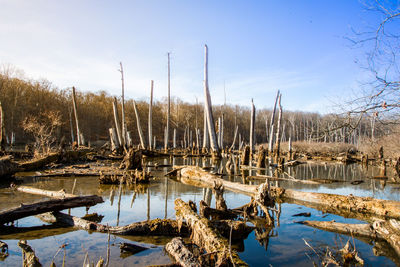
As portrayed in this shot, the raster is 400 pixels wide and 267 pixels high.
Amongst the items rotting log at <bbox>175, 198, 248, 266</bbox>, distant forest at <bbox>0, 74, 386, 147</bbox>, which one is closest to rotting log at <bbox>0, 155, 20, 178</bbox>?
rotting log at <bbox>175, 198, 248, 266</bbox>

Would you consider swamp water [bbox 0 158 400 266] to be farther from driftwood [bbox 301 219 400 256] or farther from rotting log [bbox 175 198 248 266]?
rotting log [bbox 175 198 248 266]

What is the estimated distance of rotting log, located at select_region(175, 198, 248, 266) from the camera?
2.92 metres

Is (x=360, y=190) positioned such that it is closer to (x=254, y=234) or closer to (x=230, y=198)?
(x=230, y=198)

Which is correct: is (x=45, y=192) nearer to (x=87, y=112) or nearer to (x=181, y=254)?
(x=181, y=254)

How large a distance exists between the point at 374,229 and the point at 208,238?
3033 millimetres

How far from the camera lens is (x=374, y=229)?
438 cm

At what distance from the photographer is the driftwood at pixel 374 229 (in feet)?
13.1

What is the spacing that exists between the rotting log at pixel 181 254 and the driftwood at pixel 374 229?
112 inches

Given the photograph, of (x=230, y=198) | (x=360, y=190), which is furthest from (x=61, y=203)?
(x=360, y=190)

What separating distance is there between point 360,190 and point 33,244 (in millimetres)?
9637

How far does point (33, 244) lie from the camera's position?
3.80 meters

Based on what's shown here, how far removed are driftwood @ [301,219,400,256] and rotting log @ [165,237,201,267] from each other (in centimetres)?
285

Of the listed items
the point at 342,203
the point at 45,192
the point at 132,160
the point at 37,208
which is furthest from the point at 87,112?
the point at 342,203

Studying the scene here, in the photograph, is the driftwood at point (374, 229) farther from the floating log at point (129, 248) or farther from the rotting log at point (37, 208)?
the rotting log at point (37, 208)
